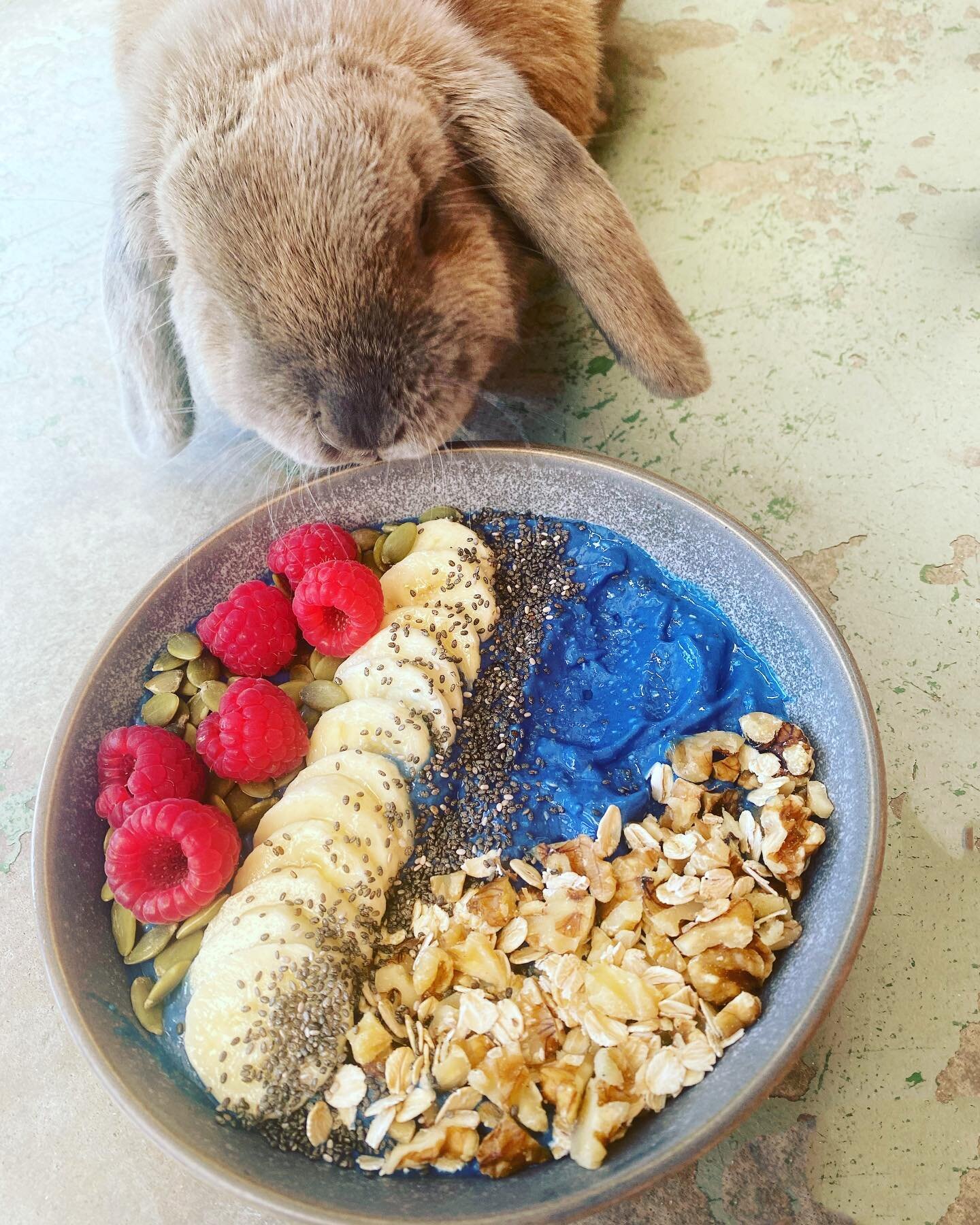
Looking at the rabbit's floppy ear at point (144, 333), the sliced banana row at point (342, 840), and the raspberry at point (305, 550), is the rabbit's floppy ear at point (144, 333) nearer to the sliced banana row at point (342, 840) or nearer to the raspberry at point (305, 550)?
the raspberry at point (305, 550)

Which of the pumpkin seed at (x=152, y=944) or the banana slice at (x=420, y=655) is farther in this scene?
the banana slice at (x=420, y=655)

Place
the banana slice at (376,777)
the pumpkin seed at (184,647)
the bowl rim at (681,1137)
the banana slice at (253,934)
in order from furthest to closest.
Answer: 1. the pumpkin seed at (184,647)
2. the banana slice at (376,777)
3. the banana slice at (253,934)
4. the bowl rim at (681,1137)

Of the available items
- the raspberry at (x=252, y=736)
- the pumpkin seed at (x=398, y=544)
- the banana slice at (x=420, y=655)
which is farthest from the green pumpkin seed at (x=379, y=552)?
the raspberry at (x=252, y=736)

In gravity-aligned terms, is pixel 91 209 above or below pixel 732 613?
above

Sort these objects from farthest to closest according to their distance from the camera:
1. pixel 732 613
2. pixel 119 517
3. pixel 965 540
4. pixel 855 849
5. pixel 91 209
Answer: pixel 91 209
pixel 119 517
pixel 965 540
pixel 732 613
pixel 855 849

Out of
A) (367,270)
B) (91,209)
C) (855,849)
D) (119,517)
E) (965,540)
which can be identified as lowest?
(965,540)

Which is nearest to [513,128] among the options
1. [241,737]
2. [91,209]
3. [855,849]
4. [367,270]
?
[367,270]

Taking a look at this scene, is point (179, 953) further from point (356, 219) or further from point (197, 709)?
point (356, 219)

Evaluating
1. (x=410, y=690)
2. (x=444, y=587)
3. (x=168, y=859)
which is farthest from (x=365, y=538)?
(x=168, y=859)

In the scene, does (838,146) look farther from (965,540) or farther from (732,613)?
(732,613)
